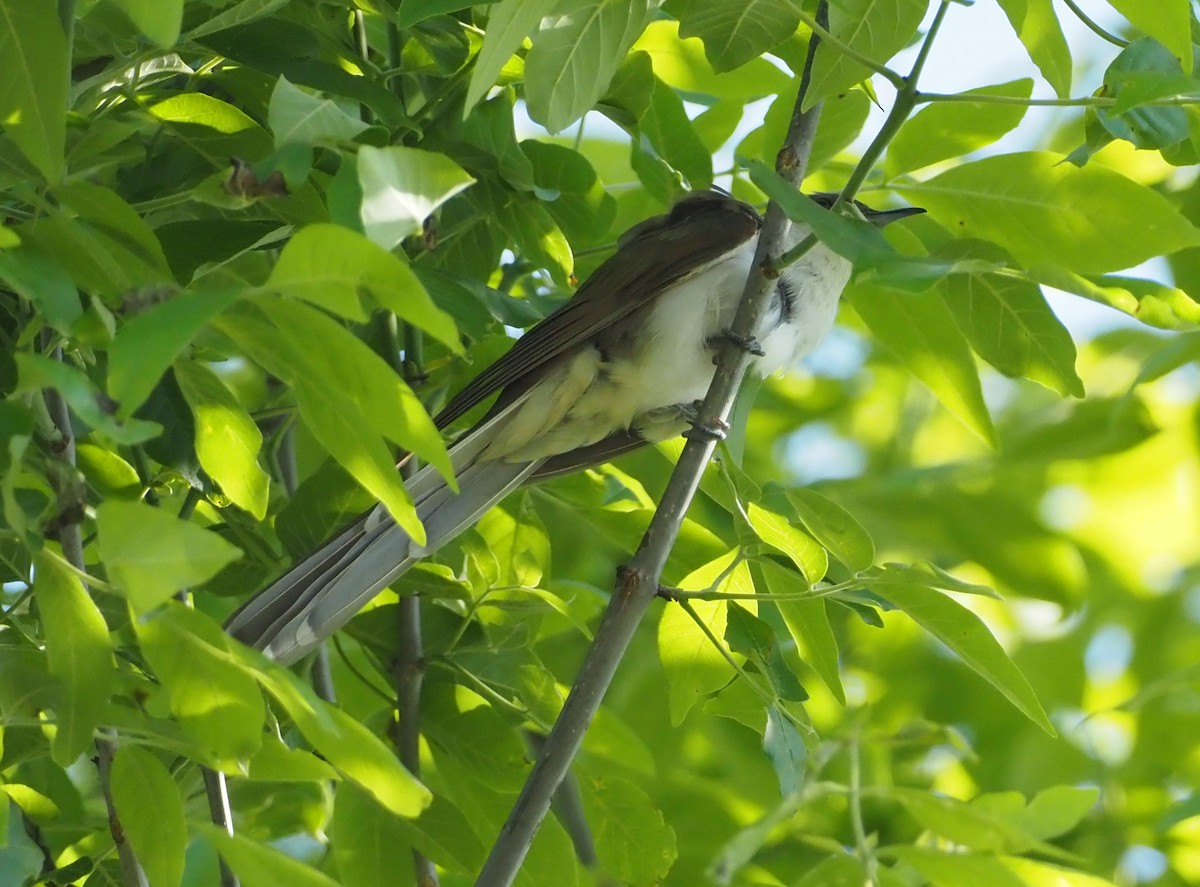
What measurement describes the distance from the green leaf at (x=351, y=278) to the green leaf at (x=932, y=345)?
1274 mm

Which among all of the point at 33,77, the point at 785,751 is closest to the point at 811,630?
the point at 785,751

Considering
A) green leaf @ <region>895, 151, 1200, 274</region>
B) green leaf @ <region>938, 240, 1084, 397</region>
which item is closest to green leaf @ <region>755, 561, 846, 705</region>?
green leaf @ <region>938, 240, 1084, 397</region>

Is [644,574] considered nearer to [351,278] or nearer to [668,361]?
[351,278]

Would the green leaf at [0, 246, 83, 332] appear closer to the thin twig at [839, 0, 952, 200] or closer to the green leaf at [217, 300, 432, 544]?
the green leaf at [217, 300, 432, 544]

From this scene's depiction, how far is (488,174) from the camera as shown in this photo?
211cm

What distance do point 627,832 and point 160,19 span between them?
1.56 metres

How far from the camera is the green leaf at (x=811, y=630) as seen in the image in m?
2.00

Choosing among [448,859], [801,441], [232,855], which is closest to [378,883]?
[448,859]

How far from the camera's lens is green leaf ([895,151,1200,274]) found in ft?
6.12

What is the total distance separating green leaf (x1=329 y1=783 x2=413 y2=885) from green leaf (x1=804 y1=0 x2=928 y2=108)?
47.1 inches

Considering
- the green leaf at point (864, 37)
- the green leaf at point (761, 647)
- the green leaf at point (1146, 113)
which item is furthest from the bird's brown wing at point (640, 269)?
the green leaf at point (1146, 113)

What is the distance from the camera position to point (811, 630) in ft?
6.61

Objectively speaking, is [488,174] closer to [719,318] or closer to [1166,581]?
[719,318]

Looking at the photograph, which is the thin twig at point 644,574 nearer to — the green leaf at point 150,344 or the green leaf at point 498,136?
the green leaf at point 498,136
